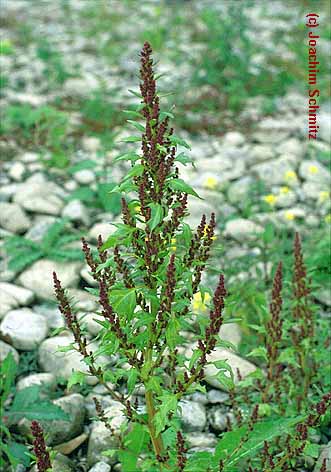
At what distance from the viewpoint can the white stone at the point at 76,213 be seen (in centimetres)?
488

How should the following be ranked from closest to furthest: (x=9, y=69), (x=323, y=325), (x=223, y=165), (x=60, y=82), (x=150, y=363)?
1. (x=150, y=363)
2. (x=323, y=325)
3. (x=223, y=165)
4. (x=60, y=82)
5. (x=9, y=69)

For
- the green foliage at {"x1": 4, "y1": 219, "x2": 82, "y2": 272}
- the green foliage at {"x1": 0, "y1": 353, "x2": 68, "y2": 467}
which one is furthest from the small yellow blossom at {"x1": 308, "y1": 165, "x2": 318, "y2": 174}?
the green foliage at {"x1": 0, "y1": 353, "x2": 68, "y2": 467}

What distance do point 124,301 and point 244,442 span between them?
2.50 ft

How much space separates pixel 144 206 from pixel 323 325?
1.82 m

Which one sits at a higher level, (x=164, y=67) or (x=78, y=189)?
(x=164, y=67)

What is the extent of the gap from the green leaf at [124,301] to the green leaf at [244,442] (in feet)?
2.11

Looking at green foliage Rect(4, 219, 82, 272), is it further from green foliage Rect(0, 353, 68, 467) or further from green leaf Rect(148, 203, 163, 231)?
green leaf Rect(148, 203, 163, 231)

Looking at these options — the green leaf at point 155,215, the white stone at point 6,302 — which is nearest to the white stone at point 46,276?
the white stone at point 6,302

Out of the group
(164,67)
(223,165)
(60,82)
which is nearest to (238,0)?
(164,67)

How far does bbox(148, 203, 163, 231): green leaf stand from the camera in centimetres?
208

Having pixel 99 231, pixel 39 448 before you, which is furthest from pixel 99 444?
pixel 99 231

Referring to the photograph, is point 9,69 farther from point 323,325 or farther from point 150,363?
point 150,363

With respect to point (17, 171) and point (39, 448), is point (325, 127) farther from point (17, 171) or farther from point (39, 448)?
point (39, 448)

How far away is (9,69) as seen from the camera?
24.2 feet
